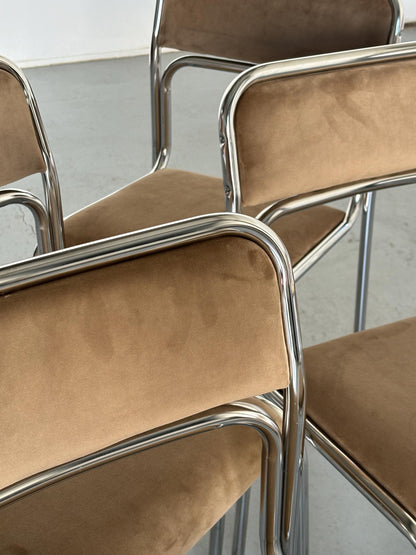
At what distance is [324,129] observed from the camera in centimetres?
98

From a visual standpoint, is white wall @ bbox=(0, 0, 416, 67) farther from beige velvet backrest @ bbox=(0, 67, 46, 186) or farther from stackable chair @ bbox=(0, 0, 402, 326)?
beige velvet backrest @ bbox=(0, 67, 46, 186)

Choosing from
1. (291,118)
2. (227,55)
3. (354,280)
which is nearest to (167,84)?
(227,55)

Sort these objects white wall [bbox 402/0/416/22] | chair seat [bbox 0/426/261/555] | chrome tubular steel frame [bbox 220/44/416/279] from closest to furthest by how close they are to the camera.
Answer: chair seat [bbox 0/426/261/555], chrome tubular steel frame [bbox 220/44/416/279], white wall [bbox 402/0/416/22]

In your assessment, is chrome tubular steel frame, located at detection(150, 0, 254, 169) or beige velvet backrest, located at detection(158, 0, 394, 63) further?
chrome tubular steel frame, located at detection(150, 0, 254, 169)

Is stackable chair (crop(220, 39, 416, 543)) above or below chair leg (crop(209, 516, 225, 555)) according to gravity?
above

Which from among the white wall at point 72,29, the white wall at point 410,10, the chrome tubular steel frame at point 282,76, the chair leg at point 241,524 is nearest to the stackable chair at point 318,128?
the chrome tubular steel frame at point 282,76

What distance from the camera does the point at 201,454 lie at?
756mm

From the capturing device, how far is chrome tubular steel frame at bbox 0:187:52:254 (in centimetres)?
104

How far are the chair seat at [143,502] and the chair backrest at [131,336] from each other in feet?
0.39

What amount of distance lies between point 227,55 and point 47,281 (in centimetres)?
103

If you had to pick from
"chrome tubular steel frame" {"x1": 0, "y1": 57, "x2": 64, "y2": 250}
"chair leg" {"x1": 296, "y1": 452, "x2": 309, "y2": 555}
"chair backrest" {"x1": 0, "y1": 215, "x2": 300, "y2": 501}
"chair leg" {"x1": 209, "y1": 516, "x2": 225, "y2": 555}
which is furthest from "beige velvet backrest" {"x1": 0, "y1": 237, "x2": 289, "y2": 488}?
"chrome tubular steel frame" {"x1": 0, "y1": 57, "x2": 64, "y2": 250}

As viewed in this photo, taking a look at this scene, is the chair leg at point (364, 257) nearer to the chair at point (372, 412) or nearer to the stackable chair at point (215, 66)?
the stackable chair at point (215, 66)

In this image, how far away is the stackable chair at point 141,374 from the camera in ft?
1.78

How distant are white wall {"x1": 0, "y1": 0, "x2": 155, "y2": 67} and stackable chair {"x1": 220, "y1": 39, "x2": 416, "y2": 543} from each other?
2.96 m
